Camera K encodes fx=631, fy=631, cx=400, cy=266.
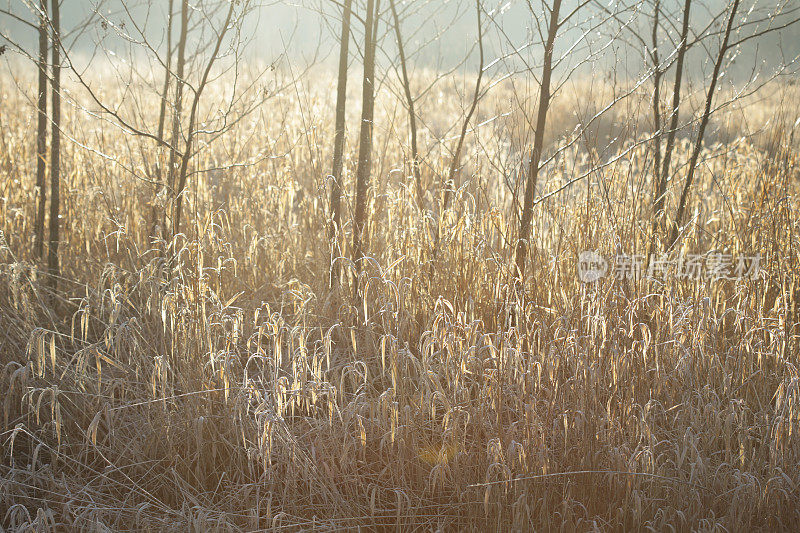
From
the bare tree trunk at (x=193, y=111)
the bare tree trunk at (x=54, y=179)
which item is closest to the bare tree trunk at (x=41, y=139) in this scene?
the bare tree trunk at (x=54, y=179)

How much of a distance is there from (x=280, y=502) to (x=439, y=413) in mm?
627

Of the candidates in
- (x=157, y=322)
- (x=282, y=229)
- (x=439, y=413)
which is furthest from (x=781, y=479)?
(x=282, y=229)

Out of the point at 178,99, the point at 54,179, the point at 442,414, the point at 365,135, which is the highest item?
the point at 178,99

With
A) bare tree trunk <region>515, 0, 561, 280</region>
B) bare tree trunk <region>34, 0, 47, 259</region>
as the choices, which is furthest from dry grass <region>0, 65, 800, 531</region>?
bare tree trunk <region>34, 0, 47, 259</region>

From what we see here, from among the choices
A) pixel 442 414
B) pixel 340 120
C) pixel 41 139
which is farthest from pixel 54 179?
pixel 442 414

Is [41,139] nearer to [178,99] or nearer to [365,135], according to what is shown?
[178,99]

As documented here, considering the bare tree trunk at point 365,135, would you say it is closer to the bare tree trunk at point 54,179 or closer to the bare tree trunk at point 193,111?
the bare tree trunk at point 193,111

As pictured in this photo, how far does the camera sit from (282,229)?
3.00m

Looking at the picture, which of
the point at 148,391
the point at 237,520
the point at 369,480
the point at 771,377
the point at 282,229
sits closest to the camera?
the point at 237,520

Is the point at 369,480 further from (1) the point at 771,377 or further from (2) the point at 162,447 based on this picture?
(1) the point at 771,377

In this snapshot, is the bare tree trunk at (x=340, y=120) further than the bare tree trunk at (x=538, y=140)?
A: Yes

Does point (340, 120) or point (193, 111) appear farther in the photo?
point (340, 120)

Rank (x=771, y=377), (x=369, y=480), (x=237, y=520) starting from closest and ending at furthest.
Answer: (x=237, y=520) → (x=369, y=480) → (x=771, y=377)

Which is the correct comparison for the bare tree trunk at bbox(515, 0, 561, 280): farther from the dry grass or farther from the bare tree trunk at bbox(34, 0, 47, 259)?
the bare tree trunk at bbox(34, 0, 47, 259)
